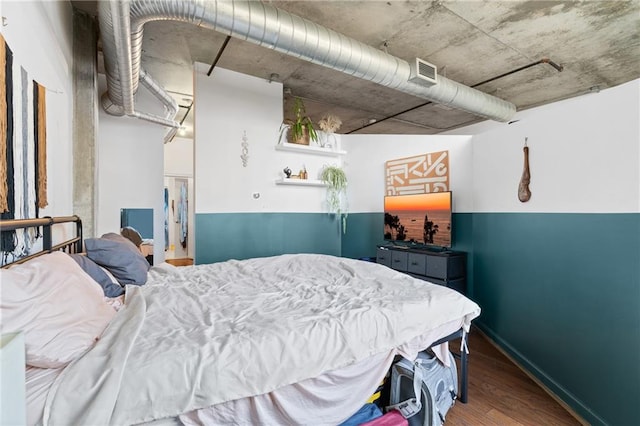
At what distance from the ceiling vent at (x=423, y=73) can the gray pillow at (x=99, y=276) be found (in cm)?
325

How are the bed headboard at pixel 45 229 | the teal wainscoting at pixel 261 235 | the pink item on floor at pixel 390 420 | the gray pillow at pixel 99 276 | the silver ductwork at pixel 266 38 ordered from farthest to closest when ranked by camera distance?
1. the teal wainscoting at pixel 261 235
2. the silver ductwork at pixel 266 38
3. the gray pillow at pixel 99 276
4. the pink item on floor at pixel 390 420
5. the bed headboard at pixel 45 229

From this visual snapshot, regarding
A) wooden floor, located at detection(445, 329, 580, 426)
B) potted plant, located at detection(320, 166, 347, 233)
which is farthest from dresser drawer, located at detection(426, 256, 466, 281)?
potted plant, located at detection(320, 166, 347, 233)

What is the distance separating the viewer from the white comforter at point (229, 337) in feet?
3.28

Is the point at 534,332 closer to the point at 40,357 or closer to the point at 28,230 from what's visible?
the point at 40,357

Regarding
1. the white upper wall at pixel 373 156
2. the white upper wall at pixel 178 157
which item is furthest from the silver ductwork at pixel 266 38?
the white upper wall at pixel 178 157

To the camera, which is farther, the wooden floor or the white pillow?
the wooden floor

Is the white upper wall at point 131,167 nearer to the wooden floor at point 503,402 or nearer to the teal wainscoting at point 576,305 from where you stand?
the wooden floor at point 503,402

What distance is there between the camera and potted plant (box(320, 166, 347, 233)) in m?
4.54

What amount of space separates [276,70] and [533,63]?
3.11 meters

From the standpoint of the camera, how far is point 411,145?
4305mm

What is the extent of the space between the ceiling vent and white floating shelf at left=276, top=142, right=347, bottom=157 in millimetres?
1545

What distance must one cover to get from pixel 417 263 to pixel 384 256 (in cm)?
54

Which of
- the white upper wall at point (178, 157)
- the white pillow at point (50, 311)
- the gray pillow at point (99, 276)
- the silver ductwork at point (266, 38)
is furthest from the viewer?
the white upper wall at point (178, 157)

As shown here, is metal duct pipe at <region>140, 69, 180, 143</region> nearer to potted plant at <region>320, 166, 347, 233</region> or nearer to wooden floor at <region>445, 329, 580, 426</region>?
potted plant at <region>320, 166, 347, 233</region>
